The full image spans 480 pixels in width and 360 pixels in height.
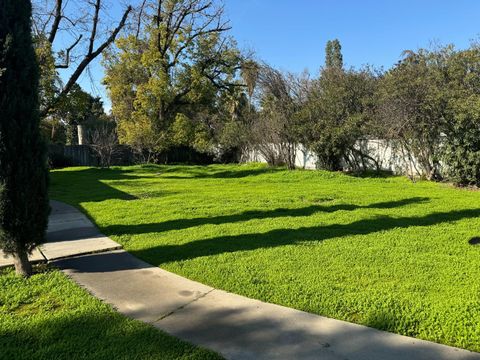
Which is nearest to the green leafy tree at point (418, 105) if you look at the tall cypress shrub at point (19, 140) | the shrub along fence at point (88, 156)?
the tall cypress shrub at point (19, 140)

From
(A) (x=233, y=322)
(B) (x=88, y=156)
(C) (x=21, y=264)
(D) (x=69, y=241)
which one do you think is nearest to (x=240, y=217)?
(D) (x=69, y=241)

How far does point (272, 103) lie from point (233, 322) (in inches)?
647

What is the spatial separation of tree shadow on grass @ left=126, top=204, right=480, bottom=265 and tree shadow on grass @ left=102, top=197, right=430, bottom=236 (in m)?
1.11

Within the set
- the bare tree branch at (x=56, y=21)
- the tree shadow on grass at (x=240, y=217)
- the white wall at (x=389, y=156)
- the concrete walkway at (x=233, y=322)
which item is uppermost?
the bare tree branch at (x=56, y=21)

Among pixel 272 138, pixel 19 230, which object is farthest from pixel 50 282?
pixel 272 138

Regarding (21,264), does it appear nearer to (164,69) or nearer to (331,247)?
(331,247)

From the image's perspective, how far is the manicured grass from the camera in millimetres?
2926

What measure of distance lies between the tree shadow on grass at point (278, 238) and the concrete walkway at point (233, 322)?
50cm

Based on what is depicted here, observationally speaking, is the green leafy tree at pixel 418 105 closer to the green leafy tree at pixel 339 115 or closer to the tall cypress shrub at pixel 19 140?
the green leafy tree at pixel 339 115

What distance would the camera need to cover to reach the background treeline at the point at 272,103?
12.3m

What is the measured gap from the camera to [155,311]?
364 cm

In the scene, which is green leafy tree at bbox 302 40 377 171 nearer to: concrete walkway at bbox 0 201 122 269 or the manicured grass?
concrete walkway at bbox 0 201 122 269

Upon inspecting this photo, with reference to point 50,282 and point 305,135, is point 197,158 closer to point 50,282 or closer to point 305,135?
point 305,135

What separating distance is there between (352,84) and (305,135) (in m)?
2.85
